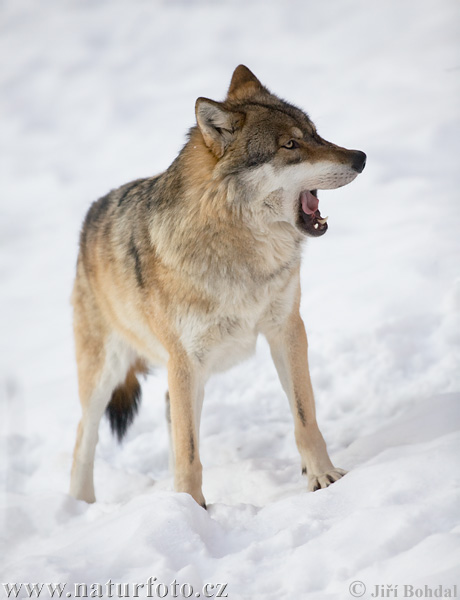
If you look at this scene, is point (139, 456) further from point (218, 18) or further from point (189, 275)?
point (218, 18)

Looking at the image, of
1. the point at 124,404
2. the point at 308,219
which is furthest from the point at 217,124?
the point at 124,404

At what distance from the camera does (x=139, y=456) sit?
403 cm

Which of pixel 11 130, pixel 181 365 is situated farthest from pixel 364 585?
pixel 11 130

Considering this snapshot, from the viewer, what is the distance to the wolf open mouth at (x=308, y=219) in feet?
8.52

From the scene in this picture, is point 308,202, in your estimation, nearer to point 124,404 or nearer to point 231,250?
point 231,250

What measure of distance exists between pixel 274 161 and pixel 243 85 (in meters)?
0.63

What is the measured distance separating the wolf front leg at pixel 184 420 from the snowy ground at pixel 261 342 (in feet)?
1.13

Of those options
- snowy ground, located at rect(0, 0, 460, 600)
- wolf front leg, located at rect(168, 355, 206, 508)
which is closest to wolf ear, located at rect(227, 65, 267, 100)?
snowy ground, located at rect(0, 0, 460, 600)

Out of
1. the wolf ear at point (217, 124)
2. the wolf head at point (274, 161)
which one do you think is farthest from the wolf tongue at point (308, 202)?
the wolf ear at point (217, 124)

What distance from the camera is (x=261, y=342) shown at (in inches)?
215

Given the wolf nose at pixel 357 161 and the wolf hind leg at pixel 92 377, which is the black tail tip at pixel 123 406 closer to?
the wolf hind leg at pixel 92 377

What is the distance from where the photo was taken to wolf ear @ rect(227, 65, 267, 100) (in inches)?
113

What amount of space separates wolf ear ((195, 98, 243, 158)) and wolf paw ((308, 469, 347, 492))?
152 cm

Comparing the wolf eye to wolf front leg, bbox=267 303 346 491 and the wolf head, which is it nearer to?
the wolf head
